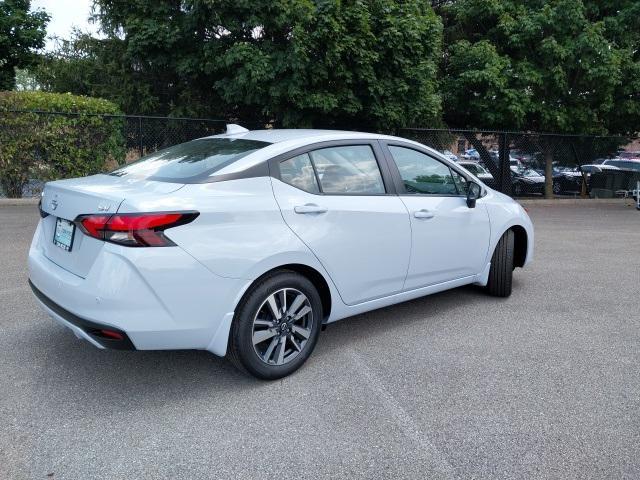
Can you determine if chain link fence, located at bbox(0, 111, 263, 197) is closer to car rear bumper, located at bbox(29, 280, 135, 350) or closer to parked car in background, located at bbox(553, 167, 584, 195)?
car rear bumper, located at bbox(29, 280, 135, 350)

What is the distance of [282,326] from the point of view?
11.1 feet

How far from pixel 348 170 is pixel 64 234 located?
74.7 inches

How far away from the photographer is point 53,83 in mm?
13523

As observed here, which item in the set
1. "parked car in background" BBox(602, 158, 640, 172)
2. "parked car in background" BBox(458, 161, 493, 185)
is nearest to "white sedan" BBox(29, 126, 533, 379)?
"parked car in background" BBox(458, 161, 493, 185)

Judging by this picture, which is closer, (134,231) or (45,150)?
(134,231)

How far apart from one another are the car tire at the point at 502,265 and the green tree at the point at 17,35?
17255 mm

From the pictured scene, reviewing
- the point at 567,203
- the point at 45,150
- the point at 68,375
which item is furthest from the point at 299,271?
the point at 567,203

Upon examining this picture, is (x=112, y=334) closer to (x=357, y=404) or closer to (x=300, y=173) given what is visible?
(x=357, y=404)

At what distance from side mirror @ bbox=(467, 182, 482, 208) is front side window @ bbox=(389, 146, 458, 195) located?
0.38ft

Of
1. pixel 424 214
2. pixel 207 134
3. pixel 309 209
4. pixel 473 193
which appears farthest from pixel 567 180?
pixel 309 209

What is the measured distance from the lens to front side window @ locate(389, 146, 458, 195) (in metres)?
4.24

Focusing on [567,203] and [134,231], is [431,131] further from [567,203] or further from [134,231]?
[134,231]

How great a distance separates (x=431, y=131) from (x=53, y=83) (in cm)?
953

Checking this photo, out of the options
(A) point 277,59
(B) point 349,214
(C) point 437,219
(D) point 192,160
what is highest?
(A) point 277,59
